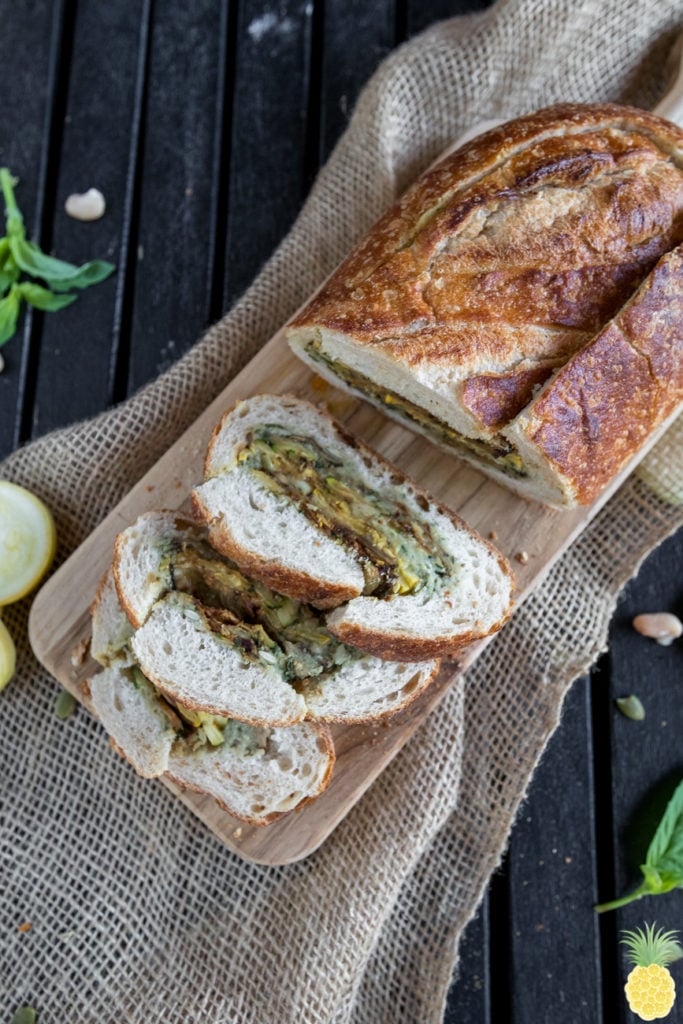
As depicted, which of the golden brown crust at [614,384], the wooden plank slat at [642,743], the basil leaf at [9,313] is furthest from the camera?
the basil leaf at [9,313]

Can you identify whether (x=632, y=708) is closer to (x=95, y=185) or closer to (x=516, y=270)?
(x=516, y=270)

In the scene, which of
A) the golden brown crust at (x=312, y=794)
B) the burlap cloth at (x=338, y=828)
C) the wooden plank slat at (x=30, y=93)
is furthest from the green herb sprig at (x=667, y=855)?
the wooden plank slat at (x=30, y=93)

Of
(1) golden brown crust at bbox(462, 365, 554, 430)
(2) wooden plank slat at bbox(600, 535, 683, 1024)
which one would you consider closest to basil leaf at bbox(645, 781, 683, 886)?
(2) wooden plank slat at bbox(600, 535, 683, 1024)

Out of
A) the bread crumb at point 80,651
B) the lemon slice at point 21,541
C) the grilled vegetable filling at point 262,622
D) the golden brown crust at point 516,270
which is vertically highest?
the golden brown crust at point 516,270

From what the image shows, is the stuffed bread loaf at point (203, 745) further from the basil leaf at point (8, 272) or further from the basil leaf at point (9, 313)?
the basil leaf at point (8, 272)

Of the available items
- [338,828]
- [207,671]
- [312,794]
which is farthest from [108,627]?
[338,828]

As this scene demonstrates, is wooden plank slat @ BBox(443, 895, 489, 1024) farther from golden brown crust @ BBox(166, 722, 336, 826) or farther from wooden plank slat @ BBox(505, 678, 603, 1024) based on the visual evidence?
golden brown crust @ BBox(166, 722, 336, 826)
